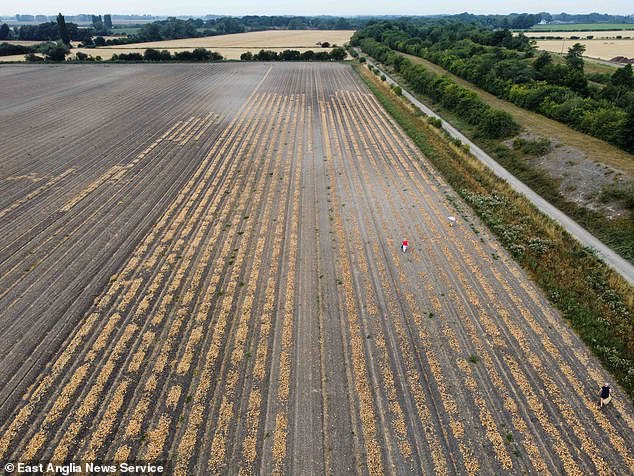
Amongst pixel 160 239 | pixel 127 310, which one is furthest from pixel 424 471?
pixel 160 239

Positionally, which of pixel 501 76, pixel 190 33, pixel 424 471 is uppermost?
pixel 190 33

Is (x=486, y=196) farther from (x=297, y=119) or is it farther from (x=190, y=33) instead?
(x=190, y=33)

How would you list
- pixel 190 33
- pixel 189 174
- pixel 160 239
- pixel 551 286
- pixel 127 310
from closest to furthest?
pixel 127 310, pixel 551 286, pixel 160 239, pixel 189 174, pixel 190 33

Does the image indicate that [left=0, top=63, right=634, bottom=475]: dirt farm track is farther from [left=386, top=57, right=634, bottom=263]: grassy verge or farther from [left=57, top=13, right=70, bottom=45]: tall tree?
[left=57, top=13, right=70, bottom=45]: tall tree

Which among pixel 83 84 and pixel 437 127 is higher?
pixel 83 84

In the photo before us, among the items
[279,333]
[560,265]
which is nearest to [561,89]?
[560,265]

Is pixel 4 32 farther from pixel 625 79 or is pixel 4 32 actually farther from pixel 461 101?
pixel 625 79

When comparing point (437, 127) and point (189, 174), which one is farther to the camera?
point (437, 127)

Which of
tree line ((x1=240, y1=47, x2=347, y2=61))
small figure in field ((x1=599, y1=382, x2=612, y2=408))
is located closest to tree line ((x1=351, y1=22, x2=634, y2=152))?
tree line ((x1=240, y1=47, x2=347, y2=61))

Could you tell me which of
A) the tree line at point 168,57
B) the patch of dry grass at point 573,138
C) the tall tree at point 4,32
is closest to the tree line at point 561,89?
the patch of dry grass at point 573,138
